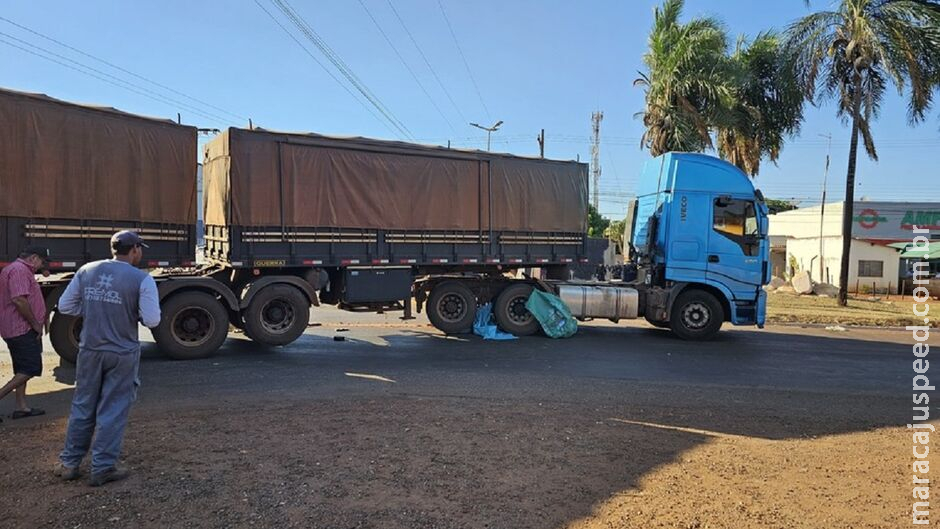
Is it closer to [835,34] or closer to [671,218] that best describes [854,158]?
[835,34]

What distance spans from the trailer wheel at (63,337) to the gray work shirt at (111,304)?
4.53m

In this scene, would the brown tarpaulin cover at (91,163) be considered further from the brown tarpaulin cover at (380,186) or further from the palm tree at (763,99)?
the palm tree at (763,99)

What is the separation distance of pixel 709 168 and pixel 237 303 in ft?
29.2

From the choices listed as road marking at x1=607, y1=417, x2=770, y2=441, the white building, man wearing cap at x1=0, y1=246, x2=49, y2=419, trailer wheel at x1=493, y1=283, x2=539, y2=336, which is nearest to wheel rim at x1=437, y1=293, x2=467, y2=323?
trailer wheel at x1=493, y1=283, x2=539, y2=336

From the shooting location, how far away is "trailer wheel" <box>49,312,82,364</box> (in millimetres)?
7930

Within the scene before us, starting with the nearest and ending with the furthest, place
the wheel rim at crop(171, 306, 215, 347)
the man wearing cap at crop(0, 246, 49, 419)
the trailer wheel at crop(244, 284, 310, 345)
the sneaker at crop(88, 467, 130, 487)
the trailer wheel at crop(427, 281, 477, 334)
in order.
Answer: the sneaker at crop(88, 467, 130, 487)
the man wearing cap at crop(0, 246, 49, 419)
the wheel rim at crop(171, 306, 215, 347)
the trailer wheel at crop(244, 284, 310, 345)
the trailer wheel at crop(427, 281, 477, 334)

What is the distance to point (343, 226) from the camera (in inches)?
404

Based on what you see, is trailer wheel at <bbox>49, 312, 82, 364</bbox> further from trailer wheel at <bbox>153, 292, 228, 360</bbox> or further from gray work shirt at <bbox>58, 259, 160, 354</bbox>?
gray work shirt at <bbox>58, 259, 160, 354</bbox>

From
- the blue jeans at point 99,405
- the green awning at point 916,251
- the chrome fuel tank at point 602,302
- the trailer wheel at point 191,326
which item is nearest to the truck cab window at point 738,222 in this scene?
the chrome fuel tank at point 602,302

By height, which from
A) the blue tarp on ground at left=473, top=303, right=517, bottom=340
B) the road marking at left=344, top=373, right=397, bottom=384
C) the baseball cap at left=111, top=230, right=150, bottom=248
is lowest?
the road marking at left=344, top=373, right=397, bottom=384

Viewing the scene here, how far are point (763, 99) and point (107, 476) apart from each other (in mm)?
20236

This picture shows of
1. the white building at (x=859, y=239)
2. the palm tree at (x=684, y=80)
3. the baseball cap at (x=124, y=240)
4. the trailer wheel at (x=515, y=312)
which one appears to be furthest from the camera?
the white building at (x=859, y=239)

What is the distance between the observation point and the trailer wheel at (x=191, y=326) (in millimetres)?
8555

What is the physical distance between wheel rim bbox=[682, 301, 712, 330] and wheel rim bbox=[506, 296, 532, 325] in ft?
10.1
